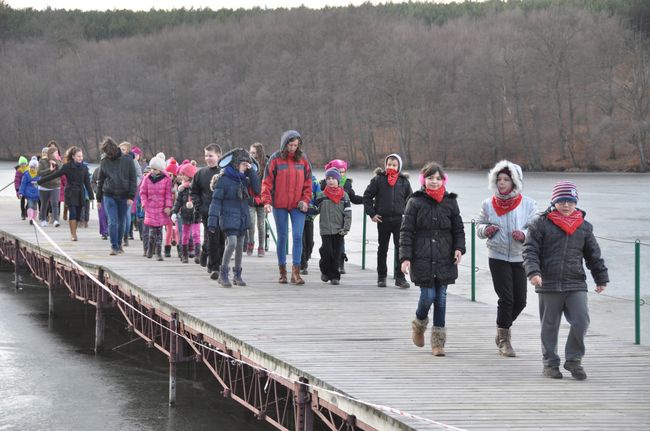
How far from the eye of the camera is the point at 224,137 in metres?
117

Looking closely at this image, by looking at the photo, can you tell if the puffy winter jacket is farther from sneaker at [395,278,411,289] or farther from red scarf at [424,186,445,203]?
sneaker at [395,278,411,289]

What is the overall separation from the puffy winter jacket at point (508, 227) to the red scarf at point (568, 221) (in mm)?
707

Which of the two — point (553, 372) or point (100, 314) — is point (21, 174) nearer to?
point (100, 314)

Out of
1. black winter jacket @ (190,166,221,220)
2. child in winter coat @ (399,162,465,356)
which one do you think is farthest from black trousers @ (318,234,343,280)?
child in winter coat @ (399,162,465,356)

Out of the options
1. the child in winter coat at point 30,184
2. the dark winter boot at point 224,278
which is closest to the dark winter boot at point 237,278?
the dark winter boot at point 224,278

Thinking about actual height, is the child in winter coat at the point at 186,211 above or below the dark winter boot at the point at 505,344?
above

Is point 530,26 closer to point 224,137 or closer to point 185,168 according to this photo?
point 224,137

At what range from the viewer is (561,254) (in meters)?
8.09

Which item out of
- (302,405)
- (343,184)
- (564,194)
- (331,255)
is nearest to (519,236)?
(564,194)

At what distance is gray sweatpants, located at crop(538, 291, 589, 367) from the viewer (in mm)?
8109

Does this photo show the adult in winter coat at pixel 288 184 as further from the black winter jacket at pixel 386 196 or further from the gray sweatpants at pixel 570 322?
the gray sweatpants at pixel 570 322

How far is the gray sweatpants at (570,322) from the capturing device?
8109 mm

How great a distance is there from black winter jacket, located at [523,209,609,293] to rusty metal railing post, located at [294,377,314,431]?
192 centimetres

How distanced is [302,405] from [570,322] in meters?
2.15
